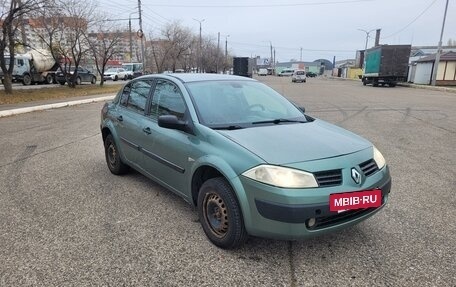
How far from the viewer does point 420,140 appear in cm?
814

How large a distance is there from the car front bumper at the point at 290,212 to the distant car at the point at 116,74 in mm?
46366

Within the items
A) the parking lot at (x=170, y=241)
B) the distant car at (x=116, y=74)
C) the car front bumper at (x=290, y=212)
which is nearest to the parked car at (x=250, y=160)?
the car front bumper at (x=290, y=212)

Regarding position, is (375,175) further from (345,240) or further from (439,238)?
(439,238)

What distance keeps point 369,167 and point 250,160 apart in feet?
3.61

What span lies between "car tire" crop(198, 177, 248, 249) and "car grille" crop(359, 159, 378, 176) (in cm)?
112

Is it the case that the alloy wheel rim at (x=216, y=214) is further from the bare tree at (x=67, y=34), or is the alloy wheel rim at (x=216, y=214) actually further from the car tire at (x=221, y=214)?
the bare tree at (x=67, y=34)

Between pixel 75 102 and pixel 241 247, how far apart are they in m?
16.4

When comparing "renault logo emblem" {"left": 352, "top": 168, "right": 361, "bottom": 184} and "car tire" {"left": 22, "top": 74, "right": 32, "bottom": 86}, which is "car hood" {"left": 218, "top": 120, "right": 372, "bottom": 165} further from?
"car tire" {"left": 22, "top": 74, "right": 32, "bottom": 86}

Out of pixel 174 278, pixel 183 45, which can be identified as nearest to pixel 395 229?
pixel 174 278

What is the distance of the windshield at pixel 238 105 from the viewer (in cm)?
366

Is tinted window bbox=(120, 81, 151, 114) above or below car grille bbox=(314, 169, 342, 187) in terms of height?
above

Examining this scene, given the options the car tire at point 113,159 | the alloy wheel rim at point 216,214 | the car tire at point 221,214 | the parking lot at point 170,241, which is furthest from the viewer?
the car tire at point 113,159

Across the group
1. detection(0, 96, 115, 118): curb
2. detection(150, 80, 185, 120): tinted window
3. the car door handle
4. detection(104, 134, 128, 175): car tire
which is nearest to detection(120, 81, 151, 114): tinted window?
detection(150, 80, 185, 120): tinted window

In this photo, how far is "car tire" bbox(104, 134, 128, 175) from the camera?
5211 millimetres
